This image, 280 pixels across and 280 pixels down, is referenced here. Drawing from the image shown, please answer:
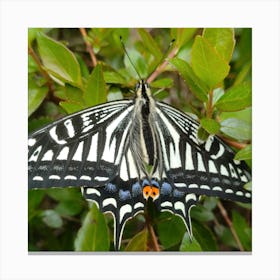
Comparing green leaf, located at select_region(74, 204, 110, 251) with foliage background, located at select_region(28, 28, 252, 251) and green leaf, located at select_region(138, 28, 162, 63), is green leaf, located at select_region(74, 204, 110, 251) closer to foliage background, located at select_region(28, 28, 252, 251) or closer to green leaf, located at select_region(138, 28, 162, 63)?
foliage background, located at select_region(28, 28, 252, 251)

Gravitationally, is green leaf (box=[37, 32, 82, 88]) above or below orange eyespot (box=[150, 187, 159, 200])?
above

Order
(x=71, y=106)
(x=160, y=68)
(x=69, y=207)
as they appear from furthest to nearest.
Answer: (x=69, y=207), (x=160, y=68), (x=71, y=106)

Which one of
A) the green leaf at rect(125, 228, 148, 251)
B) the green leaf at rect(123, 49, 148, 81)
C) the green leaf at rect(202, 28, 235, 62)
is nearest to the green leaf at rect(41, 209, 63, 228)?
the green leaf at rect(125, 228, 148, 251)

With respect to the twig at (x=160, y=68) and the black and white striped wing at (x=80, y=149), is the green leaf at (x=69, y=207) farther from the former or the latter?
the twig at (x=160, y=68)

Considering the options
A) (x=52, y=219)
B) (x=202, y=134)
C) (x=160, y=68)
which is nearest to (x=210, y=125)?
(x=202, y=134)

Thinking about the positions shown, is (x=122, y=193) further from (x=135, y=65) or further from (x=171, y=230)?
(x=135, y=65)
